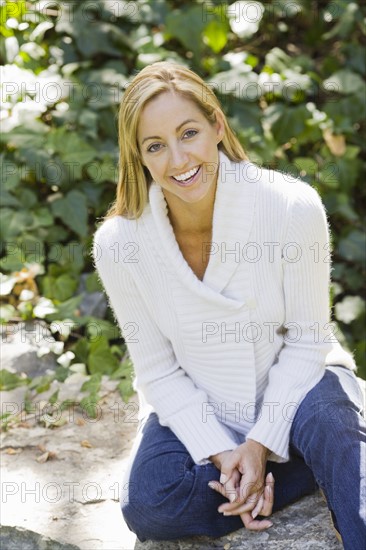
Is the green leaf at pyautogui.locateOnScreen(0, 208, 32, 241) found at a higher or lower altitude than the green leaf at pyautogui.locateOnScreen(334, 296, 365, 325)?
higher

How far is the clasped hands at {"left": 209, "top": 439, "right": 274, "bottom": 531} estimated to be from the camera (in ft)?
5.97

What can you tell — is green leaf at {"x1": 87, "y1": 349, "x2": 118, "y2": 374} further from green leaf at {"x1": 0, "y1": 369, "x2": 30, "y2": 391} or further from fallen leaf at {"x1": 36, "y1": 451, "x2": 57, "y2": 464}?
fallen leaf at {"x1": 36, "y1": 451, "x2": 57, "y2": 464}

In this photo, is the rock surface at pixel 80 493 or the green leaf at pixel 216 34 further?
the green leaf at pixel 216 34

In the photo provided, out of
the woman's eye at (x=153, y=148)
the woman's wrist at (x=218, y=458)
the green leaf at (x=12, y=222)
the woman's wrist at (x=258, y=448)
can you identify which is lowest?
the woman's wrist at (x=218, y=458)

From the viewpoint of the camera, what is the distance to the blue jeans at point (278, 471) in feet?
5.62

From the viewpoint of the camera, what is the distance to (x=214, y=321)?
196 centimetres

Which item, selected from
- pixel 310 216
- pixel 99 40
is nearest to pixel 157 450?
pixel 310 216

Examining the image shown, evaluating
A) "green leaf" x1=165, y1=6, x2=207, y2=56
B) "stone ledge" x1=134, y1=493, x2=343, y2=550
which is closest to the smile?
"stone ledge" x1=134, y1=493, x2=343, y2=550

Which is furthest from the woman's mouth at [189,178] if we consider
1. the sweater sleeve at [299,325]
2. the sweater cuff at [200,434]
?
the sweater cuff at [200,434]

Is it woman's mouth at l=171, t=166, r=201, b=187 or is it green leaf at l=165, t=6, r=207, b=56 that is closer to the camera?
woman's mouth at l=171, t=166, r=201, b=187

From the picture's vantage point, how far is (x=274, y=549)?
1.80 metres

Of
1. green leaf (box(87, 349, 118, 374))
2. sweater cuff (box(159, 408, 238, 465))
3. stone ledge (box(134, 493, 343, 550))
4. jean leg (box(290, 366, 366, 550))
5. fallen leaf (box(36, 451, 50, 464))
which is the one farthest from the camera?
green leaf (box(87, 349, 118, 374))

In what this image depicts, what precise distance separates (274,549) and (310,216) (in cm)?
74

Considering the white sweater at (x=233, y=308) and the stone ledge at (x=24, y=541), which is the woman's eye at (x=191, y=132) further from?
the stone ledge at (x=24, y=541)
